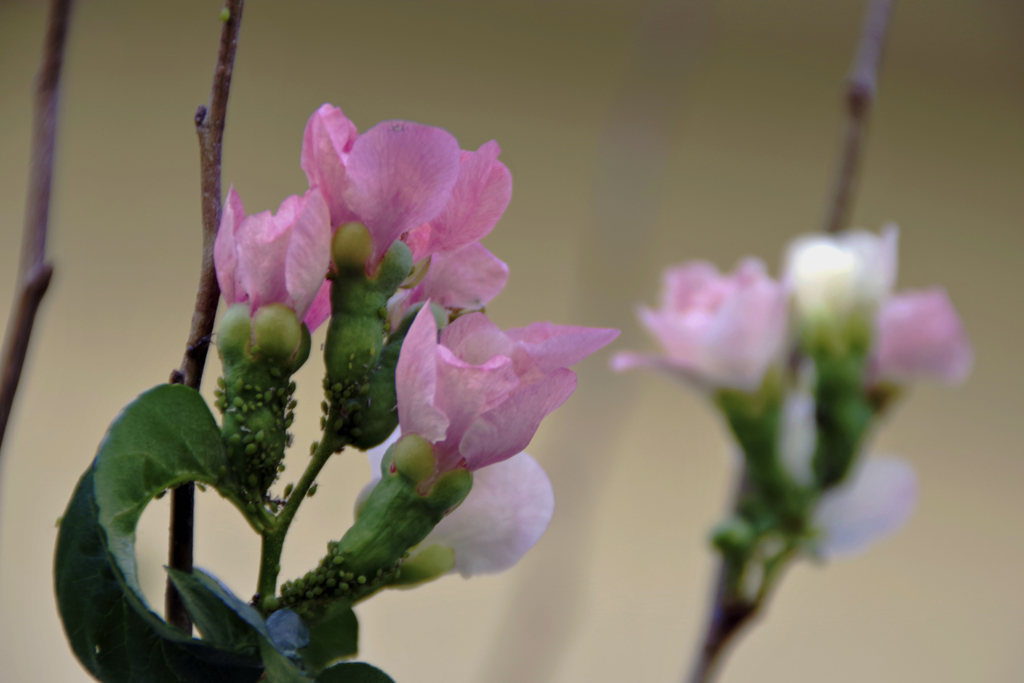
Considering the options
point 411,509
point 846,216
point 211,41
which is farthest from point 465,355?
point 211,41

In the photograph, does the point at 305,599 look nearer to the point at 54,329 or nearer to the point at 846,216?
the point at 846,216

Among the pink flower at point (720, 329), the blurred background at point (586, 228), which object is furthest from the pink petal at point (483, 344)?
the blurred background at point (586, 228)

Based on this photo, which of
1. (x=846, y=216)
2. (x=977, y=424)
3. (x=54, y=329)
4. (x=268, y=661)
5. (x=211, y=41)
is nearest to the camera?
(x=268, y=661)

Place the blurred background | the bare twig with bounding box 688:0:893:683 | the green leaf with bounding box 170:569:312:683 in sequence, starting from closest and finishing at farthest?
1. the green leaf with bounding box 170:569:312:683
2. the bare twig with bounding box 688:0:893:683
3. the blurred background

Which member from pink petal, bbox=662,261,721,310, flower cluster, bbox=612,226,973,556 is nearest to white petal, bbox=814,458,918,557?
flower cluster, bbox=612,226,973,556

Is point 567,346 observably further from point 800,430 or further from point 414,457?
point 800,430

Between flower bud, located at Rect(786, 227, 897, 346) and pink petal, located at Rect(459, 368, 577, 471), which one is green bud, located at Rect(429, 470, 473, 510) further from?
flower bud, located at Rect(786, 227, 897, 346)
